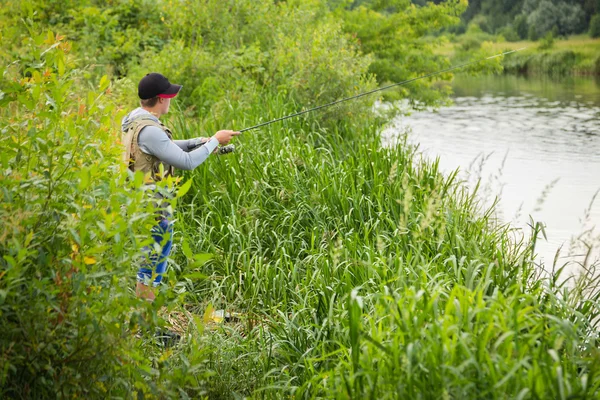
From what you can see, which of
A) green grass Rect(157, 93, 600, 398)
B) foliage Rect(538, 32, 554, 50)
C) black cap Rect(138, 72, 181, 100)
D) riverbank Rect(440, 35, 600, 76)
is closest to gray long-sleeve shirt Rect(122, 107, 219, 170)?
black cap Rect(138, 72, 181, 100)

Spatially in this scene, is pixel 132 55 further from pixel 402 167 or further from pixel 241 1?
pixel 402 167

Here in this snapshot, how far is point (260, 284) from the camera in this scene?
5.19 metres

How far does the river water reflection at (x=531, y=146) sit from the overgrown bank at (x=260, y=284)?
1498 millimetres

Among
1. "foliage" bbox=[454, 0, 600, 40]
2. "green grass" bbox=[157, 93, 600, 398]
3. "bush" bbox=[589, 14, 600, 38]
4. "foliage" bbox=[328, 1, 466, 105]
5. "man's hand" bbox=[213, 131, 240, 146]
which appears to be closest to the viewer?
"green grass" bbox=[157, 93, 600, 398]

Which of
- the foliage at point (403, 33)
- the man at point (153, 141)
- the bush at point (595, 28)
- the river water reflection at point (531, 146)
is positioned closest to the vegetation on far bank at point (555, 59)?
the bush at point (595, 28)

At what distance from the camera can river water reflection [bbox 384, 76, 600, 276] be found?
9.12 meters

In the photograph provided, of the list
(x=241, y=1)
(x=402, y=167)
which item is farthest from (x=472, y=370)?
(x=241, y=1)

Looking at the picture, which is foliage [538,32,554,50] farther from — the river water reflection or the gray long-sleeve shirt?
the gray long-sleeve shirt

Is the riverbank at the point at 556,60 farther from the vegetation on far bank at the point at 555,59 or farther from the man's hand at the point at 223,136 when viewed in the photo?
the man's hand at the point at 223,136

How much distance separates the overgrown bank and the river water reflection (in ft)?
4.92

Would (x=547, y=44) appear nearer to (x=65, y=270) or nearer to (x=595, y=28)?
(x=595, y=28)

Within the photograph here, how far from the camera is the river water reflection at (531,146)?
9.12 metres

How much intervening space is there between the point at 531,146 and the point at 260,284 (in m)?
9.97

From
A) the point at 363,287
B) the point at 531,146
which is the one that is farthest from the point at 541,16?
the point at 363,287
